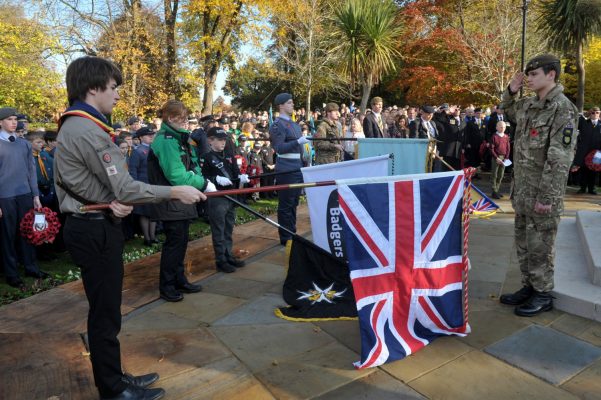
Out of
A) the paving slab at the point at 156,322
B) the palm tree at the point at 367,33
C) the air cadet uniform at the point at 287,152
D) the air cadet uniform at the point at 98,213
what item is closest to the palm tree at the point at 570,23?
the palm tree at the point at 367,33

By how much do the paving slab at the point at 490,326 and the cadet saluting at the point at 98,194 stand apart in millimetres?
2349

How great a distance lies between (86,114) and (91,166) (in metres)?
0.28

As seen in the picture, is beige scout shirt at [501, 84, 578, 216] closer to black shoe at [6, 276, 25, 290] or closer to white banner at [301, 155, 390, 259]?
white banner at [301, 155, 390, 259]

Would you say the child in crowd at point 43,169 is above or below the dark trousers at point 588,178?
above

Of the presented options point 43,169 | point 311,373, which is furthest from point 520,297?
point 43,169

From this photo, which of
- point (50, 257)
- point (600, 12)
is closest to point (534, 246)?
point (50, 257)

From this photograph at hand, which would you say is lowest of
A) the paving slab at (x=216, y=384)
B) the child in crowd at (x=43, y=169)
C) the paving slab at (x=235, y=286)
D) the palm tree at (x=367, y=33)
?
the paving slab at (x=235, y=286)

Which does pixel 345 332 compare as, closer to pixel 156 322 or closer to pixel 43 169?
pixel 156 322

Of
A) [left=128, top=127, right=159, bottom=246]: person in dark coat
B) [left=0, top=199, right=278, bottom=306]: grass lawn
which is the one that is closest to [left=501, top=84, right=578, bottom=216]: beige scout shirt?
[left=0, top=199, right=278, bottom=306]: grass lawn

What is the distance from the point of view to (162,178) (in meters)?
4.22

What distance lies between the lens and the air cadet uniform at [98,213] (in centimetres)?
238

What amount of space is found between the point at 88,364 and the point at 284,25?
1866 cm

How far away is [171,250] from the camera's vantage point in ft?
14.2

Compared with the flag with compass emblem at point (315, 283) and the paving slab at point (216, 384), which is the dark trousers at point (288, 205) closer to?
the flag with compass emblem at point (315, 283)
